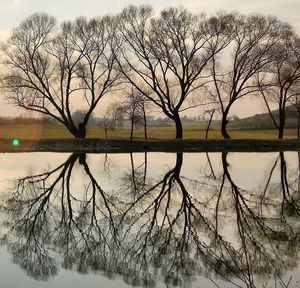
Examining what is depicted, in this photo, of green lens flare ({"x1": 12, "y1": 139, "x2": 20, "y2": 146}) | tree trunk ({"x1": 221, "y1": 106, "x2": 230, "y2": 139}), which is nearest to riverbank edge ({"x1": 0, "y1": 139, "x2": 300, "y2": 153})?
green lens flare ({"x1": 12, "y1": 139, "x2": 20, "y2": 146})

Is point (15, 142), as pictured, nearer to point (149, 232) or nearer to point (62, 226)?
point (62, 226)

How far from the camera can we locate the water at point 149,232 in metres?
8.95

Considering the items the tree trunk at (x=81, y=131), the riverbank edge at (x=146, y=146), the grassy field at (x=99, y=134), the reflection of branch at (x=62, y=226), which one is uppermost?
the tree trunk at (x=81, y=131)

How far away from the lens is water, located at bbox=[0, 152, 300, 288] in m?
8.95

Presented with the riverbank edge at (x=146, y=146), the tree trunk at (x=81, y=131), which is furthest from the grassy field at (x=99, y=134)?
the riverbank edge at (x=146, y=146)

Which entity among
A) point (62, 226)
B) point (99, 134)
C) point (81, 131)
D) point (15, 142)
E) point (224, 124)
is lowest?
point (62, 226)

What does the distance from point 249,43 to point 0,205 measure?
39.8 m

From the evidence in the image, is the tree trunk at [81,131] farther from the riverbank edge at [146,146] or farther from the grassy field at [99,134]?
the grassy field at [99,134]

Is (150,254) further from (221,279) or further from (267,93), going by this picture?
(267,93)

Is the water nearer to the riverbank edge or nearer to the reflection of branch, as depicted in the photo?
the reflection of branch

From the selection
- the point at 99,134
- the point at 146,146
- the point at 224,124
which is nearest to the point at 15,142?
the point at 146,146

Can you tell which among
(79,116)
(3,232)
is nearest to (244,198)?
(3,232)

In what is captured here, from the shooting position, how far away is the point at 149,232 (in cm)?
1207

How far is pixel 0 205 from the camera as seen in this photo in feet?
52.6
